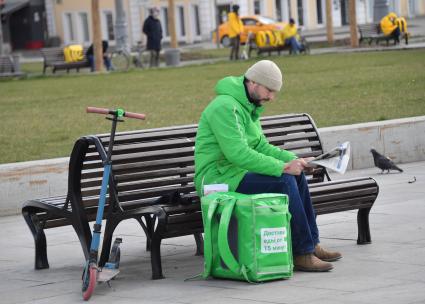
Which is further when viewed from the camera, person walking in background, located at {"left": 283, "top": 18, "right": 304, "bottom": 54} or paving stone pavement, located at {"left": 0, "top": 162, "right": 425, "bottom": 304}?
person walking in background, located at {"left": 283, "top": 18, "right": 304, "bottom": 54}

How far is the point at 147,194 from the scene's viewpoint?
8.44m

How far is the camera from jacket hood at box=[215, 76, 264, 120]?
8.08 meters

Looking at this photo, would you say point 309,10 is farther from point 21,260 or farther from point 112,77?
point 21,260

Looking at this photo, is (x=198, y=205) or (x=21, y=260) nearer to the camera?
(x=198, y=205)

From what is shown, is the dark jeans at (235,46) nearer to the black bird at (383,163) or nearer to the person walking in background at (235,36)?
the person walking in background at (235,36)

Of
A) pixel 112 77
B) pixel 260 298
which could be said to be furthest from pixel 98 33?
pixel 260 298

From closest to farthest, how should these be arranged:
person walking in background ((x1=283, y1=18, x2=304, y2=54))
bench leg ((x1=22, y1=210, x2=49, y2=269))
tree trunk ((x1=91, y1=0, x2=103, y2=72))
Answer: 1. bench leg ((x1=22, y1=210, x2=49, y2=269))
2. tree trunk ((x1=91, y1=0, x2=103, y2=72))
3. person walking in background ((x1=283, y1=18, x2=304, y2=54))

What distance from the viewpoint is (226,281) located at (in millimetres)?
7812

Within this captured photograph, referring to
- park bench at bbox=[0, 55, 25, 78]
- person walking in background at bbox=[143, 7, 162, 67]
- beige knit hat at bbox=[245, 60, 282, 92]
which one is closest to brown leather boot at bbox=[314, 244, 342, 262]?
beige knit hat at bbox=[245, 60, 282, 92]

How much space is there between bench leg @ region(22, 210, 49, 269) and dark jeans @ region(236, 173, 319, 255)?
153 cm

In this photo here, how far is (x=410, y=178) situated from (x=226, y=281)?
194 inches

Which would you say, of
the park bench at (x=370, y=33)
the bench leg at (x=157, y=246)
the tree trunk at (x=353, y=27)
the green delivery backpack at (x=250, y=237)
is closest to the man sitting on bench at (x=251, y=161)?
the green delivery backpack at (x=250, y=237)

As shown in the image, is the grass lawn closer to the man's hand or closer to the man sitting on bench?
the man sitting on bench

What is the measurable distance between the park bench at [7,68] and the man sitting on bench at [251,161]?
91.4 ft
